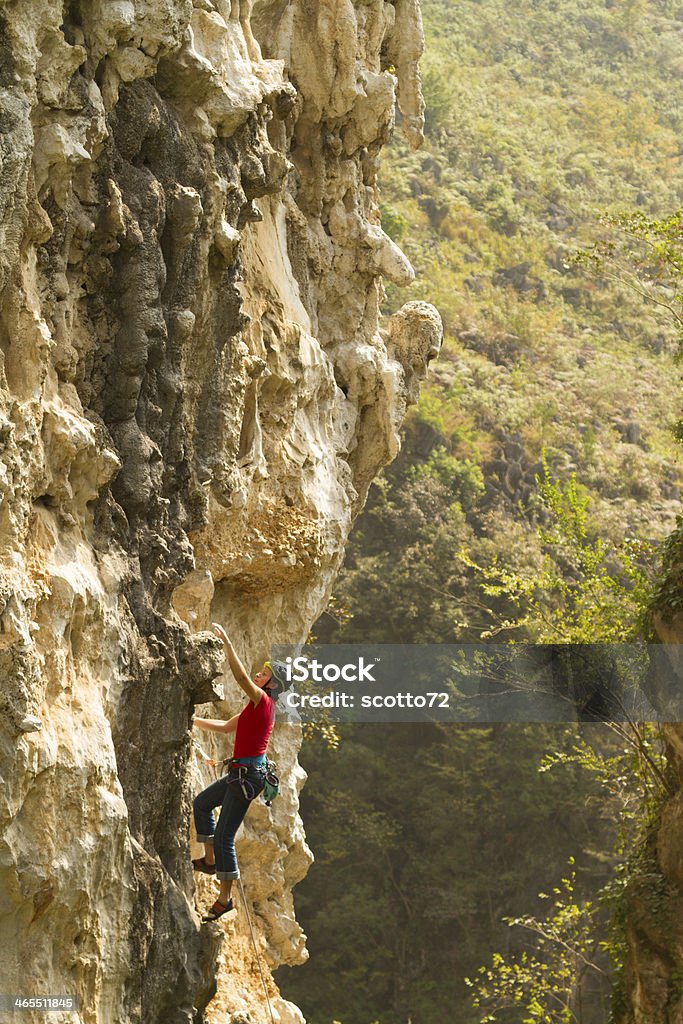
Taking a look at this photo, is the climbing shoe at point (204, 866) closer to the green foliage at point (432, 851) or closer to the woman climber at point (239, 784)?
the woman climber at point (239, 784)

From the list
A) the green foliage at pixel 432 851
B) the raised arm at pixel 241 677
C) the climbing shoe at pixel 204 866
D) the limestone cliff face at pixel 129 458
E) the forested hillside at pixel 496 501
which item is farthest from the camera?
the green foliage at pixel 432 851

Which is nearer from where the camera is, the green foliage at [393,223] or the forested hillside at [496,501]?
the forested hillside at [496,501]

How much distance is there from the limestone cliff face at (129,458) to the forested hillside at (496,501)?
4857mm

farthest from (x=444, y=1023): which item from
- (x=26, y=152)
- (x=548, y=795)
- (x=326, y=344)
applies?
(x=26, y=152)

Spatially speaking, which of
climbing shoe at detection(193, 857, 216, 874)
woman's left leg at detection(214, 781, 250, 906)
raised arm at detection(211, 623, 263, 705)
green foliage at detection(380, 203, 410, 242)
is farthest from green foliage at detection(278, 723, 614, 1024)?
raised arm at detection(211, 623, 263, 705)

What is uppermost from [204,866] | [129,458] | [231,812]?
[129,458]

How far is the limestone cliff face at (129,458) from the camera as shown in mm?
5934

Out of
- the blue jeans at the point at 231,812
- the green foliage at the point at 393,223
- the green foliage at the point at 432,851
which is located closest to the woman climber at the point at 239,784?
the blue jeans at the point at 231,812

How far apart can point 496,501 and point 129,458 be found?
18176 mm

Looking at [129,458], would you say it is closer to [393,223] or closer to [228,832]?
[228,832]

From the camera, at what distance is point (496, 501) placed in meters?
24.8

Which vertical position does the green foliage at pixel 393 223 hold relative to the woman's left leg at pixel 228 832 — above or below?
above

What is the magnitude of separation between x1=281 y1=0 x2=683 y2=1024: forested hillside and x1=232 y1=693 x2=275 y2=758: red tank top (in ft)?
17.3

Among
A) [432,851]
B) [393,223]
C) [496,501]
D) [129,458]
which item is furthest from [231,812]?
[393,223]
